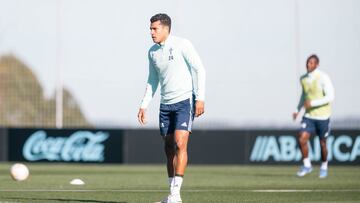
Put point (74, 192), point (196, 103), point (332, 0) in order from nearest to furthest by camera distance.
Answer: point (196, 103) < point (74, 192) < point (332, 0)

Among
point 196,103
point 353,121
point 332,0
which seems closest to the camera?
point 196,103

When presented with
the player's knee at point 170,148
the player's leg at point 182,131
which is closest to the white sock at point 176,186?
the player's leg at point 182,131

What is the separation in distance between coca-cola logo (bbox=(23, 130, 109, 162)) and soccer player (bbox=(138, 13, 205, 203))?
16779mm

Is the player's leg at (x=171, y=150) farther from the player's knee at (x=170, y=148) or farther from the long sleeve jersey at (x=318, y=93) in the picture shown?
the long sleeve jersey at (x=318, y=93)

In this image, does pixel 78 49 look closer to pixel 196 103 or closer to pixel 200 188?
pixel 200 188

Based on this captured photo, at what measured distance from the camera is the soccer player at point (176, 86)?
13258mm

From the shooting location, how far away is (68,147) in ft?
99.9

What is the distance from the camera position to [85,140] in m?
30.6

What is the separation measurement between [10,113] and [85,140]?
275cm

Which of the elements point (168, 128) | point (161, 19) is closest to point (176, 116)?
point (168, 128)

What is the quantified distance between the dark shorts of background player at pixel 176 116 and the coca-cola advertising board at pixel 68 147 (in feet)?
54.6

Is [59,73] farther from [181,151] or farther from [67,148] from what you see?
[181,151]

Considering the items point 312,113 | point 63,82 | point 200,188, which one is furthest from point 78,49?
point 200,188

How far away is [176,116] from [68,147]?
17.3m
